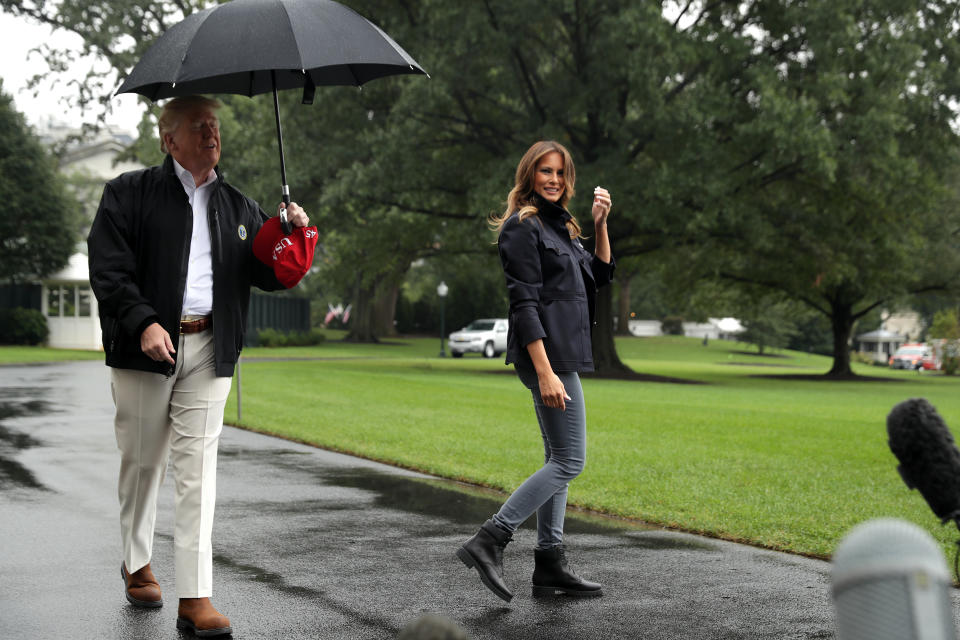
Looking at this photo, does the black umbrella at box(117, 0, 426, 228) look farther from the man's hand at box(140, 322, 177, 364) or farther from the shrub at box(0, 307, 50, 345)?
the shrub at box(0, 307, 50, 345)

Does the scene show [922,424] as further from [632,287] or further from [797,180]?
[632,287]

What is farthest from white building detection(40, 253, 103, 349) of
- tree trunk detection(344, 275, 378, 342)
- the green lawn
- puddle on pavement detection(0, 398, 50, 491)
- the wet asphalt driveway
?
the wet asphalt driveway

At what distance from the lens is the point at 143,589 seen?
475 cm

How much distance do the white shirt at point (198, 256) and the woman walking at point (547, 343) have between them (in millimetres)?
1353

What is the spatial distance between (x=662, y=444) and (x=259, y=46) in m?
8.38

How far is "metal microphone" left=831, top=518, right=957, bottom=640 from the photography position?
1105 mm

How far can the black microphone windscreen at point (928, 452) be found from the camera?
1752 mm

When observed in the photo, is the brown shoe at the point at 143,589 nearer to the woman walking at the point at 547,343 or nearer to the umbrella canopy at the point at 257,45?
the woman walking at the point at 547,343

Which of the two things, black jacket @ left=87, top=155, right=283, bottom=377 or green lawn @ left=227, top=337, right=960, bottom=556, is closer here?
black jacket @ left=87, top=155, right=283, bottom=377

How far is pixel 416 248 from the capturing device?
35500 mm

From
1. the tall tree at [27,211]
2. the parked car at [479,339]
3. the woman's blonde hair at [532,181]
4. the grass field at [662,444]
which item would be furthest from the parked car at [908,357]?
the woman's blonde hair at [532,181]

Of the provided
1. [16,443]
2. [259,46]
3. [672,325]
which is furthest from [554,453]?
[672,325]

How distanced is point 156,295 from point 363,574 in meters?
1.84

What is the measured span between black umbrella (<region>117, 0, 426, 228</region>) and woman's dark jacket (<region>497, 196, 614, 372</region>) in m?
1.05
